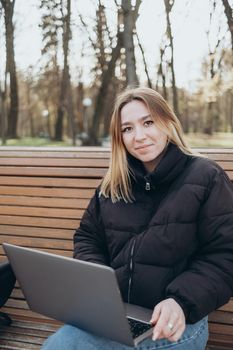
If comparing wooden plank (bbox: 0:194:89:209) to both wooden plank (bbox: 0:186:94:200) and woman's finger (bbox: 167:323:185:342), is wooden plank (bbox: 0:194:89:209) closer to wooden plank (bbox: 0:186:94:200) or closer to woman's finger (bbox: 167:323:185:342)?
wooden plank (bbox: 0:186:94:200)

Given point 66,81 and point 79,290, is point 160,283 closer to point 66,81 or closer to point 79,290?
point 79,290

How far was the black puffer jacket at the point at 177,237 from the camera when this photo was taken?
1.76m

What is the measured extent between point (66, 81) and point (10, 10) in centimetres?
65

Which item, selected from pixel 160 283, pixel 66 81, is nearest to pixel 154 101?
pixel 160 283

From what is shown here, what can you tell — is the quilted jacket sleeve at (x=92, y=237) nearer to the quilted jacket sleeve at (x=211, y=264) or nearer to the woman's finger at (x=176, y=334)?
Result: the quilted jacket sleeve at (x=211, y=264)

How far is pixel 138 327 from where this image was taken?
173 centimetres

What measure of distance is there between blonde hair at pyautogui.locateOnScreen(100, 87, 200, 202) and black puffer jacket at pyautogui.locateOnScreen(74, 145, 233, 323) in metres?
0.05

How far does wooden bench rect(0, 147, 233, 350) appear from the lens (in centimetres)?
284

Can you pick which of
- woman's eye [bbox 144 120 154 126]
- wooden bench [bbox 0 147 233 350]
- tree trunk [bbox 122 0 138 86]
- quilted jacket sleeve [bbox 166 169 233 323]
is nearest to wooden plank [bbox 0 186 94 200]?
wooden bench [bbox 0 147 233 350]

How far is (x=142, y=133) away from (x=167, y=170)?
0.18m

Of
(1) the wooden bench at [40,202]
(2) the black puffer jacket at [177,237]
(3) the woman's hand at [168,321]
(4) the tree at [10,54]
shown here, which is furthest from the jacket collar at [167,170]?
(4) the tree at [10,54]

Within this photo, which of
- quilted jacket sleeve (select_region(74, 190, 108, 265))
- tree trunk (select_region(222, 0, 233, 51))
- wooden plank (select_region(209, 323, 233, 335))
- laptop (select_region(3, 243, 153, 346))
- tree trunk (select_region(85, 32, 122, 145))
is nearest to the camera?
laptop (select_region(3, 243, 153, 346))

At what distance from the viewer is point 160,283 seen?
184cm

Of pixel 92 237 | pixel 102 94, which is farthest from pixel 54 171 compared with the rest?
pixel 102 94
